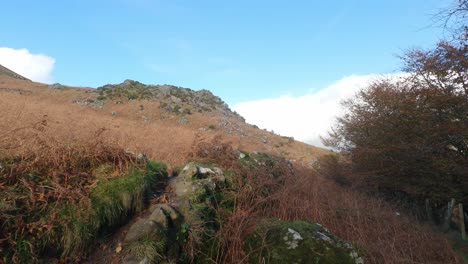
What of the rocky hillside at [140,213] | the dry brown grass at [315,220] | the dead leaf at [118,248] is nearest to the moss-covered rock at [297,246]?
the rocky hillside at [140,213]

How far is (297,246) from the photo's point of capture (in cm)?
436

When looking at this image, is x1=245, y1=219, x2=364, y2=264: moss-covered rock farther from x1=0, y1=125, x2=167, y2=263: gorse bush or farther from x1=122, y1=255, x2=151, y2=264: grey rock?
x1=0, y1=125, x2=167, y2=263: gorse bush

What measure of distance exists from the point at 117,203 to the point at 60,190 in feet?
2.40

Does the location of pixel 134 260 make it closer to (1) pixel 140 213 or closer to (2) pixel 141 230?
(2) pixel 141 230

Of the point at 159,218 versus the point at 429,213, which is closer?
the point at 159,218

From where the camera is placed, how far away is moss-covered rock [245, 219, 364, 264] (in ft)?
13.9

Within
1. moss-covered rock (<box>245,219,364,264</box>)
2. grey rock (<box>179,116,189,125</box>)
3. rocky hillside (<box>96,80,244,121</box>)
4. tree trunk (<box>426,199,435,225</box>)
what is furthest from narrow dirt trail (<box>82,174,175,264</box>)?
rocky hillside (<box>96,80,244,121</box>)

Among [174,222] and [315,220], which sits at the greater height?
[315,220]

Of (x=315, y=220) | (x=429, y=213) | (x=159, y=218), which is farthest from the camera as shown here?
(x=429, y=213)

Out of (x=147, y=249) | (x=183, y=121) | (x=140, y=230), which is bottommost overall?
(x=147, y=249)

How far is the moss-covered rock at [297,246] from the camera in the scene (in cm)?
424

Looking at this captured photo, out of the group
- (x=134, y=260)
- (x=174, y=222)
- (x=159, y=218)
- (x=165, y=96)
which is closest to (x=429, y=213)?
(x=174, y=222)

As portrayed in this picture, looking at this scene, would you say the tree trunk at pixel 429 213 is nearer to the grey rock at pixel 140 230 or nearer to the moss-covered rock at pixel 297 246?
the moss-covered rock at pixel 297 246

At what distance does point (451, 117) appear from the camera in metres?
9.63
